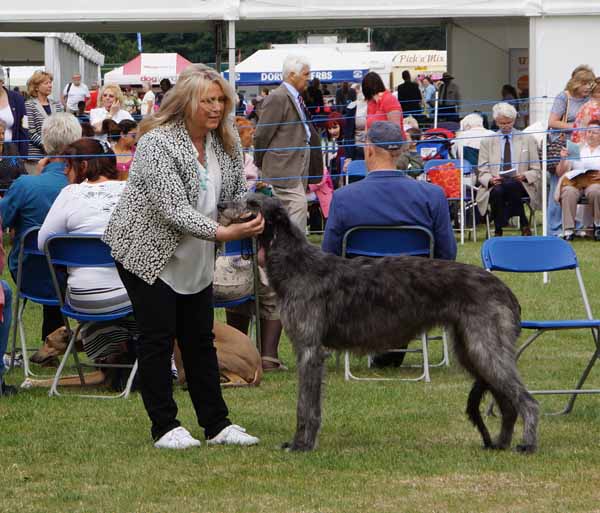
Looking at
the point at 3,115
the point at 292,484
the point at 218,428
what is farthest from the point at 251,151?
the point at 292,484

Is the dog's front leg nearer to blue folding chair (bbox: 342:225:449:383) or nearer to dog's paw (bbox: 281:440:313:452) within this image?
dog's paw (bbox: 281:440:313:452)

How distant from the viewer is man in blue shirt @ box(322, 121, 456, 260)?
732 cm

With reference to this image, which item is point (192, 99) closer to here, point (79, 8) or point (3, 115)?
point (3, 115)

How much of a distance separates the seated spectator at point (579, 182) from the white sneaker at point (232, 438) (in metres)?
9.13

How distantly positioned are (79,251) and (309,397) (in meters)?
2.11

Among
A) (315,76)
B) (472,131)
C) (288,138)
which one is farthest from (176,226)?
(315,76)

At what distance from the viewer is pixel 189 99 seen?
5.45 m

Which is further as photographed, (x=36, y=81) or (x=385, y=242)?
(x=36, y=81)

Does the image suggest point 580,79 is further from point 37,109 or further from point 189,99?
point 189,99

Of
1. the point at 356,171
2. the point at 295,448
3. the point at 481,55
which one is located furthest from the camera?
the point at 481,55

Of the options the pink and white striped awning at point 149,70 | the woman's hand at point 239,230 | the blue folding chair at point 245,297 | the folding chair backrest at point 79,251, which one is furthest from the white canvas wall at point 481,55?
the pink and white striped awning at point 149,70

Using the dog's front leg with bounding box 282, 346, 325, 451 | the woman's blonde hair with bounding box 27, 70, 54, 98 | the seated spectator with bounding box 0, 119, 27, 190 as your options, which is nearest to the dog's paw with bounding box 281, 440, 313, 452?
the dog's front leg with bounding box 282, 346, 325, 451

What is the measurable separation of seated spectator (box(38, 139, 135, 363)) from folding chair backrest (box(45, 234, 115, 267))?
6 centimetres

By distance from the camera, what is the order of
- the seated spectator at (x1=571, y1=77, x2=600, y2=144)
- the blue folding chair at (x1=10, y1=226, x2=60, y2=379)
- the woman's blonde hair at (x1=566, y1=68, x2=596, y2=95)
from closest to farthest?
the blue folding chair at (x1=10, y1=226, x2=60, y2=379)
the seated spectator at (x1=571, y1=77, x2=600, y2=144)
the woman's blonde hair at (x1=566, y1=68, x2=596, y2=95)
